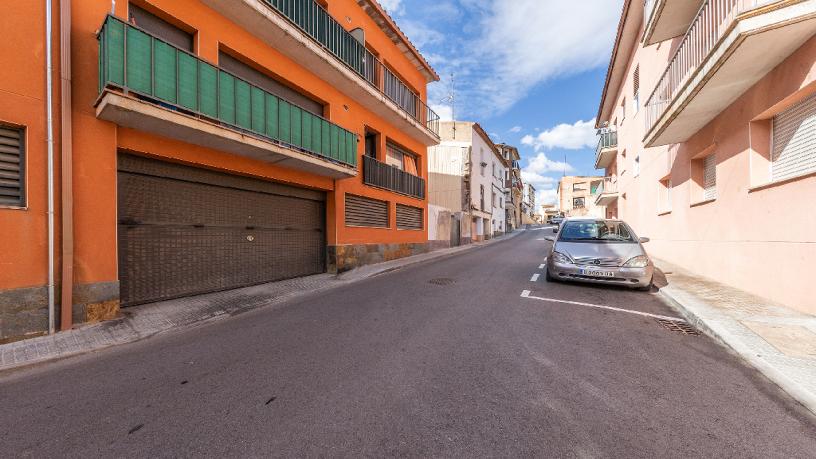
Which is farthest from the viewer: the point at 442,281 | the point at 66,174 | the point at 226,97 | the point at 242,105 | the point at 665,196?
the point at 665,196

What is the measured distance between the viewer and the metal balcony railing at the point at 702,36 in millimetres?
4812

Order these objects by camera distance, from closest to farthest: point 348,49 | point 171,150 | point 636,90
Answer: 1. point 171,150
2. point 348,49
3. point 636,90

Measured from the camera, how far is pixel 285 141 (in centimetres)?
745

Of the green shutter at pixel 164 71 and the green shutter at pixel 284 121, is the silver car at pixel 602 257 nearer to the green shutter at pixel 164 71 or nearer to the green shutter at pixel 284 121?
the green shutter at pixel 284 121

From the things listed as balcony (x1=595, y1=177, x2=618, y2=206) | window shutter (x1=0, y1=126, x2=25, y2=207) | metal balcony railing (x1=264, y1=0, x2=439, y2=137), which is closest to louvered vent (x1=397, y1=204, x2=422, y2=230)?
metal balcony railing (x1=264, y1=0, x2=439, y2=137)

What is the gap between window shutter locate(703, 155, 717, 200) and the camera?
7562mm

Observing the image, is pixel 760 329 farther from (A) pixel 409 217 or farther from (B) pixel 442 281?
(A) pixel 409 217

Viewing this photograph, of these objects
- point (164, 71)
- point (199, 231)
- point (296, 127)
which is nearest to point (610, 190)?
point (296, 127)

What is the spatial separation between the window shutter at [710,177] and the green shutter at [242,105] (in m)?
10.7

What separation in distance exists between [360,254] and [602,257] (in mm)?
7154

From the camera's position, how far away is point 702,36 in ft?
19.8

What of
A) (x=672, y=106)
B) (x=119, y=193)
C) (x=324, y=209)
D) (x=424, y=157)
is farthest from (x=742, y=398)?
(x=424, y=157)

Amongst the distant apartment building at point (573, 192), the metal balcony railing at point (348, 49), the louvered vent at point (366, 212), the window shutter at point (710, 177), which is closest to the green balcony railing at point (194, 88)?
the metal balcony railing at point (348, 49)

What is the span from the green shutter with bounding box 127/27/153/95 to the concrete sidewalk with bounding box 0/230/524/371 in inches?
141
